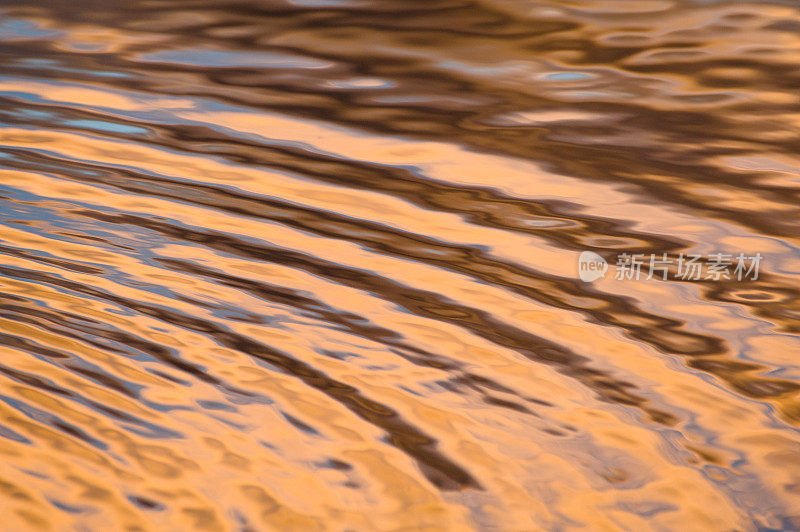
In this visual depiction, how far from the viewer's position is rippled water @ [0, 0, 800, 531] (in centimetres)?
53
